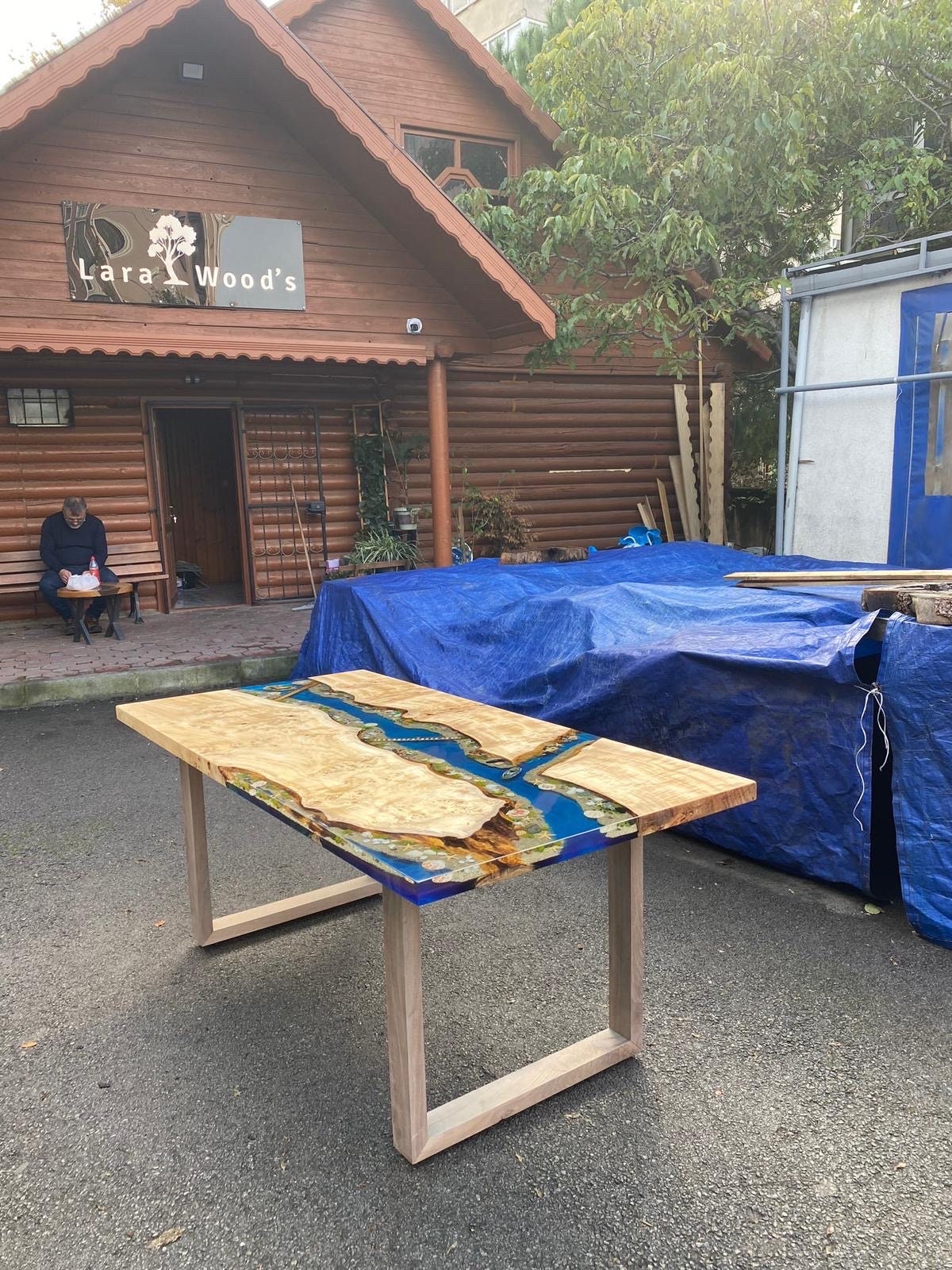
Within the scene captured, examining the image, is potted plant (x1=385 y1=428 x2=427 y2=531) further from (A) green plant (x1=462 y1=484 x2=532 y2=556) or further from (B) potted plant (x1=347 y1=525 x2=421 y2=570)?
(A) green plant (x1=462 y1=484 x2=532 y2=556)

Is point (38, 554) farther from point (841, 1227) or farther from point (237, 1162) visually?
point (841, 1227)

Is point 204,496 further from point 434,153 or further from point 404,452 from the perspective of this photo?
point 434,153

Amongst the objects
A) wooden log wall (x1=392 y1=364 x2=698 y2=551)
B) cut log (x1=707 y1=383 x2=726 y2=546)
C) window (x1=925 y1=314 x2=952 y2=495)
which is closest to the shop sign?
wooden log wall (x1=392 y1=364 x2=698 y2=551)

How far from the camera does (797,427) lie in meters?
8.17

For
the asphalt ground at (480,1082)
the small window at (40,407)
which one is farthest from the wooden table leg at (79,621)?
the asphalt ground at (480,1082)

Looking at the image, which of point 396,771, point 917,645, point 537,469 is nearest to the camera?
point 396,771

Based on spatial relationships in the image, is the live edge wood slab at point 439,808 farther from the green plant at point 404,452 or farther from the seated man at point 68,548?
the green plant at point 404,452

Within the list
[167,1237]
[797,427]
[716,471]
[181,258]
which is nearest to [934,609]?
[167,1237]

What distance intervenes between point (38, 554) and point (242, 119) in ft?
14.5

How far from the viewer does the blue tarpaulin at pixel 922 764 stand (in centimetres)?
307

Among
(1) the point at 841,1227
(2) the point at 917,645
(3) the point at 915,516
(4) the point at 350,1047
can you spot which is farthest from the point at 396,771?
(3) the point at 915,516

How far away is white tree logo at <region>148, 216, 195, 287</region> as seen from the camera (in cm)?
739

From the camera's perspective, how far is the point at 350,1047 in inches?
102

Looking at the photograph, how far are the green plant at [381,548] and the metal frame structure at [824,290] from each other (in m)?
4.10
